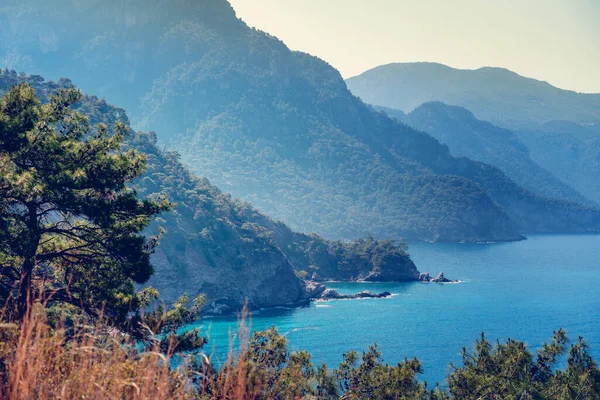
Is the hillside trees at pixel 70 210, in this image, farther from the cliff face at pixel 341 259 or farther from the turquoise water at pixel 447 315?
the cliff face at pixel 341 259

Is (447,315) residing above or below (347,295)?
below

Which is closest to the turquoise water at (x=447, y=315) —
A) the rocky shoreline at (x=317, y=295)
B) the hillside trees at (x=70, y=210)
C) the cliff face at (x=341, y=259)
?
the rocky shoreline at (x=317, y=295)

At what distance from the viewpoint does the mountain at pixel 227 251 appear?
240 ft

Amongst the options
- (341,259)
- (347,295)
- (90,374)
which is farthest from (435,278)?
(90,374)

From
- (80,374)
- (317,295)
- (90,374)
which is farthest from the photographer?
(317,295)

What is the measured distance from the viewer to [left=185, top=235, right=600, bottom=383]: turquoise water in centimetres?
5697

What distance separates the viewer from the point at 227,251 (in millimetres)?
79000

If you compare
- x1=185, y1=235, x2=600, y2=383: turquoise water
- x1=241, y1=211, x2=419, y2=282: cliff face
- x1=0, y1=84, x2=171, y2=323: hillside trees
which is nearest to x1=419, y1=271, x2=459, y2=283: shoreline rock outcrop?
x1=241, y1=211, x2=419, y2=282: cliff face

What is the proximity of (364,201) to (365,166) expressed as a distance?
17266mm

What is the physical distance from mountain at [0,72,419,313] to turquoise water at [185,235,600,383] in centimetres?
441

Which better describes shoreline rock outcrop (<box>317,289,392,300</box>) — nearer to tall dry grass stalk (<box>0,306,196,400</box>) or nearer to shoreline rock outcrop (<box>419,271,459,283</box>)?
shoreline rock outcrop (<box>419,271,459,283</box>)

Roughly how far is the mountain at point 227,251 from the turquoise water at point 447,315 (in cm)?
441

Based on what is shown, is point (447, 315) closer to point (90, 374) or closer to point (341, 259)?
point (341, 259)

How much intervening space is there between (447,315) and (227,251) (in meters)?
27.9
